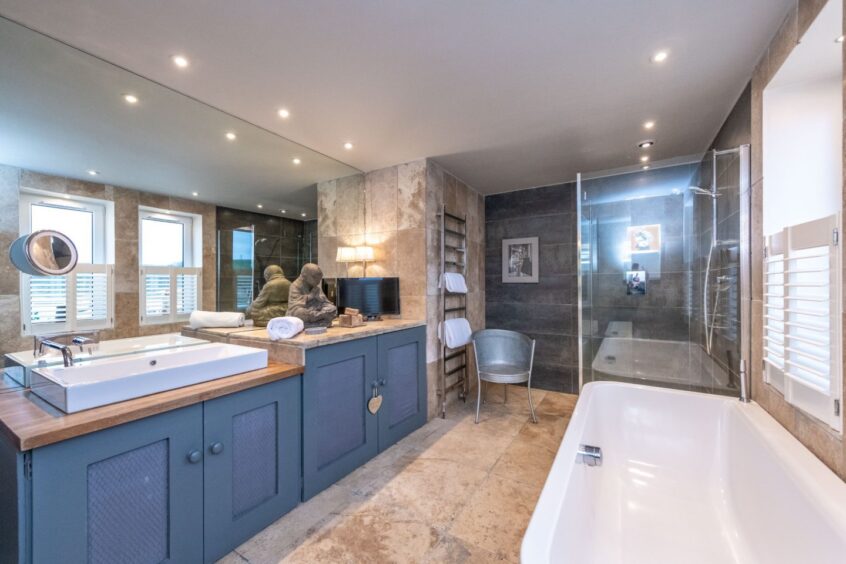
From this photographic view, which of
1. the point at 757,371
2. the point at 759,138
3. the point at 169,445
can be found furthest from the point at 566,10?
the point at 169,445

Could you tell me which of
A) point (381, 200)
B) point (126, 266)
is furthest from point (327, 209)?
point (126, 266)

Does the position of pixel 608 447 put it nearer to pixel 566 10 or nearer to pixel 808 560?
pixel 808 560

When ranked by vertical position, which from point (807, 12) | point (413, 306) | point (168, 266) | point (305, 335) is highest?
point (807, 12)

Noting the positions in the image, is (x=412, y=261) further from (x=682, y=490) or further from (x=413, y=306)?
(x=682, y=490)

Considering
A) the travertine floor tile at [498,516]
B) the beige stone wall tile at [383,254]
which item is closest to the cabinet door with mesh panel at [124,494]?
the travertine floor tile at [498,516]

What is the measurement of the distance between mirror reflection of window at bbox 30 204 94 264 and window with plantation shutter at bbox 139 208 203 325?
191 millimetres

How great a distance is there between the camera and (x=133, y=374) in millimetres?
1384

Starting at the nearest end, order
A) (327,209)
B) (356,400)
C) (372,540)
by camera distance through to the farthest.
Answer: (372,540), (356,400), (327,209)

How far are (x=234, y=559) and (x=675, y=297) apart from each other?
348cm

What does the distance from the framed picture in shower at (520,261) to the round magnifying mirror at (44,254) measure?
11.7 feet

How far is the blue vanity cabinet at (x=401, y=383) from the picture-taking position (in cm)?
248

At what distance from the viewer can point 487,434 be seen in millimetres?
2730

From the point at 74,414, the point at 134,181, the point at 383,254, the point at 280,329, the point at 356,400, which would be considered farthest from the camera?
the point at 383,254

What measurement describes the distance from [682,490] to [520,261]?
251 cm
